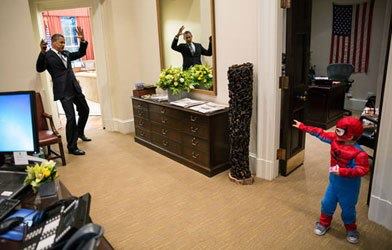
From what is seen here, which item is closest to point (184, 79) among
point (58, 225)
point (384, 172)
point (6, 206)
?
point (384, 172)

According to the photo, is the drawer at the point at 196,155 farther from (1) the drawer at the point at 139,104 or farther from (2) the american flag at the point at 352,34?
(2) the american flag at the point at 352,34

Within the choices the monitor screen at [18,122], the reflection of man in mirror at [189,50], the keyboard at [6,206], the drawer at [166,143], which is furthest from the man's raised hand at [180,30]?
the keyboard at [6,206]

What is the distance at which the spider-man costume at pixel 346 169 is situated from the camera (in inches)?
78.1

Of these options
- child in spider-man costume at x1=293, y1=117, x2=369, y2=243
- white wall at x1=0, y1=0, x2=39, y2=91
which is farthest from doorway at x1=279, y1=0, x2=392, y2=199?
white wall at x1=0, y1=0, x2=39, y2=91

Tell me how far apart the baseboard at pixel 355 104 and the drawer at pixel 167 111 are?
4312 mm

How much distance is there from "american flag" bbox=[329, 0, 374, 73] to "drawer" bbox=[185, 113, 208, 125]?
4332 millimetres

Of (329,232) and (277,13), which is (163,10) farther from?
(329,232)

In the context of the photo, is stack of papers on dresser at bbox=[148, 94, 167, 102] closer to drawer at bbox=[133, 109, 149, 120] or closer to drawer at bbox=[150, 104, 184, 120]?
drawer at bbox=[150, 104, 184, 120]

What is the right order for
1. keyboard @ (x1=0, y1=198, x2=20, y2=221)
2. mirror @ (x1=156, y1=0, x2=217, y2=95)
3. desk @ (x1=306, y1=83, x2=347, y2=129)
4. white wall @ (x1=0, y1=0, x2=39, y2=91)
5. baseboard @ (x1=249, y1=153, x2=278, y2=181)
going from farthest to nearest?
desk @ (x1=306, y1=83, x2=347, y2=129)
white wall @ (x1=0, y1=0, x2=39, y2=91)
mirror @ (x1=156, y1=0, x2=217, y2=95)
baseboard @ (x1=249, y1=153, x2=278, y2=181)
keyboard @ (x1=0, y1=198, x2=20, y2=221)

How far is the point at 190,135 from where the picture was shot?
3.46 metres

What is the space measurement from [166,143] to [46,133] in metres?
1.51

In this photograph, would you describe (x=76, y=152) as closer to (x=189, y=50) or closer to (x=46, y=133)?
(x=46, y=133)

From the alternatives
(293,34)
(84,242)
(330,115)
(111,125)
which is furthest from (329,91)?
(84,242)

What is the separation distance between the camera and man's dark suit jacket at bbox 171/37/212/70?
3.68 m
